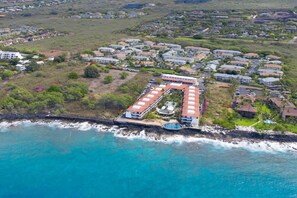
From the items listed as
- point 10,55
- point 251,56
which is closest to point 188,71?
point 251,56

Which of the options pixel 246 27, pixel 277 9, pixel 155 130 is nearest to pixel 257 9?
pixel 277 9

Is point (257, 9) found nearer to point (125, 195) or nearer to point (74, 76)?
point (74, 76)

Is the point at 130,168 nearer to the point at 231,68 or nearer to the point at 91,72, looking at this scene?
the point at 91,72

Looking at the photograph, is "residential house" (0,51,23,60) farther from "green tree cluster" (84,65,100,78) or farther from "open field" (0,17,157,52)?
"green tree cluster" (84,65,100,78)

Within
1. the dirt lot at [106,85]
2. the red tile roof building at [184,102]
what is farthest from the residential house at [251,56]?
the dirt lot at [106,85]

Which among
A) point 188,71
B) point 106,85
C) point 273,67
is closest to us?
point 106,85

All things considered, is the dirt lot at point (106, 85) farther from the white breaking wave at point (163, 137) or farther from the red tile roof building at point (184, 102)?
the white breaking wave at point (163, 137)
